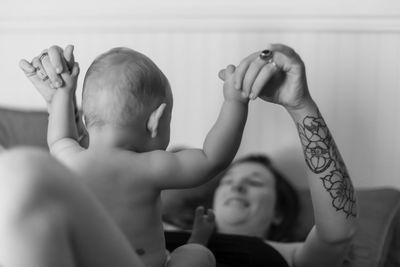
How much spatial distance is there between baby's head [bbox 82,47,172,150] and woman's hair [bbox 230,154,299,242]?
857 millimetres

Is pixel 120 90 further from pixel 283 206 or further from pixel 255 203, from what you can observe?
pixel 283 206

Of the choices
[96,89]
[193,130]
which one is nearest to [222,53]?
[193,130]

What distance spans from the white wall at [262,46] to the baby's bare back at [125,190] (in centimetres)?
134

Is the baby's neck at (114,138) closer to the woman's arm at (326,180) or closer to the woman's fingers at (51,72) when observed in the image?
the woman's fingers at (51,72)

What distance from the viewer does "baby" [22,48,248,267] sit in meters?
0.99

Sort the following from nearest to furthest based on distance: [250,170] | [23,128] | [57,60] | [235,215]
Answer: [57,60] < [235,215] < [250,170] < [23,128]

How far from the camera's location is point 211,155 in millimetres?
1025

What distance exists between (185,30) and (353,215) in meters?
1.30

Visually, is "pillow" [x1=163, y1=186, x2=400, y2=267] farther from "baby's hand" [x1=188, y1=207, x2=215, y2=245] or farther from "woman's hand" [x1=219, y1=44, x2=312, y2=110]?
"woman's hand" [x1=219, y1=44, x2=312, y2=110]

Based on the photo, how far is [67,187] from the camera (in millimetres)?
691

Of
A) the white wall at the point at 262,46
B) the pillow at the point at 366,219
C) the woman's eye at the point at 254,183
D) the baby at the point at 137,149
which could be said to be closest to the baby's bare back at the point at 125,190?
the baby at the point at 137,149

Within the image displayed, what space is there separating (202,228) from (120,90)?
54 cm

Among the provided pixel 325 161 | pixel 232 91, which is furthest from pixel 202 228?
pixel 232 91

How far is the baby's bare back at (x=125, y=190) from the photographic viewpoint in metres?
0.98
